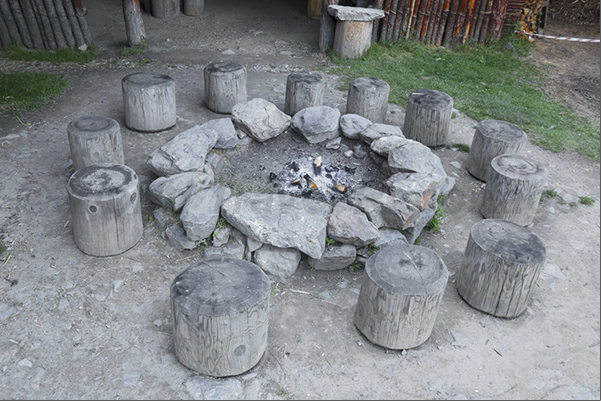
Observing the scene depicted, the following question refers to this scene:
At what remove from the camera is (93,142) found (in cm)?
578

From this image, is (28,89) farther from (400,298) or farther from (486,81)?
(486,81)

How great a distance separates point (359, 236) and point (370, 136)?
72.3 inches

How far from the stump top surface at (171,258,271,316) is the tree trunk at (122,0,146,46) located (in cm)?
684

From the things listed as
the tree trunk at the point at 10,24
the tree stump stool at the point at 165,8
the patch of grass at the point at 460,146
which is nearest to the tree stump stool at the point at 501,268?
the patch of grass at the point at 460,146

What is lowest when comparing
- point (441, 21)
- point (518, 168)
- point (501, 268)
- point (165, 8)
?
point (501, 268)

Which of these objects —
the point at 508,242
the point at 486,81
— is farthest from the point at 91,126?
the point at 486,81

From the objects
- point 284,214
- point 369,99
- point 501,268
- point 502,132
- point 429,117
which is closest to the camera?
point 501,268

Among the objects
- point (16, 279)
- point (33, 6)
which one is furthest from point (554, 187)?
point (33, 6)

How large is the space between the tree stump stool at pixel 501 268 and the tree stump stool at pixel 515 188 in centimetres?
92

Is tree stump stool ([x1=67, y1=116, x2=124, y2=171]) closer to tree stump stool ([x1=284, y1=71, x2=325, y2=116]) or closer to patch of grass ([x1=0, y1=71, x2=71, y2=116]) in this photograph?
patch of grass ([x1=0, y1=71, x2=71, y2=116])

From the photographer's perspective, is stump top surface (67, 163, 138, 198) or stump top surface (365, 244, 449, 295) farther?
stump top surface (67, 163, 138, 198)

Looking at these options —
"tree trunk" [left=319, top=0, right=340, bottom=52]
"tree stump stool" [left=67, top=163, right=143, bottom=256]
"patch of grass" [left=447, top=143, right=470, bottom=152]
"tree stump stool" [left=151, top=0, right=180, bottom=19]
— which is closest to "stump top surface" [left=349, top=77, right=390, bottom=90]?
"patch of grass" [left=447, top=143, right=470, bottom=152]

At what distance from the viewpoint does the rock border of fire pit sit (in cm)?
503

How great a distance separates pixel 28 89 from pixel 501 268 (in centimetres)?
686
